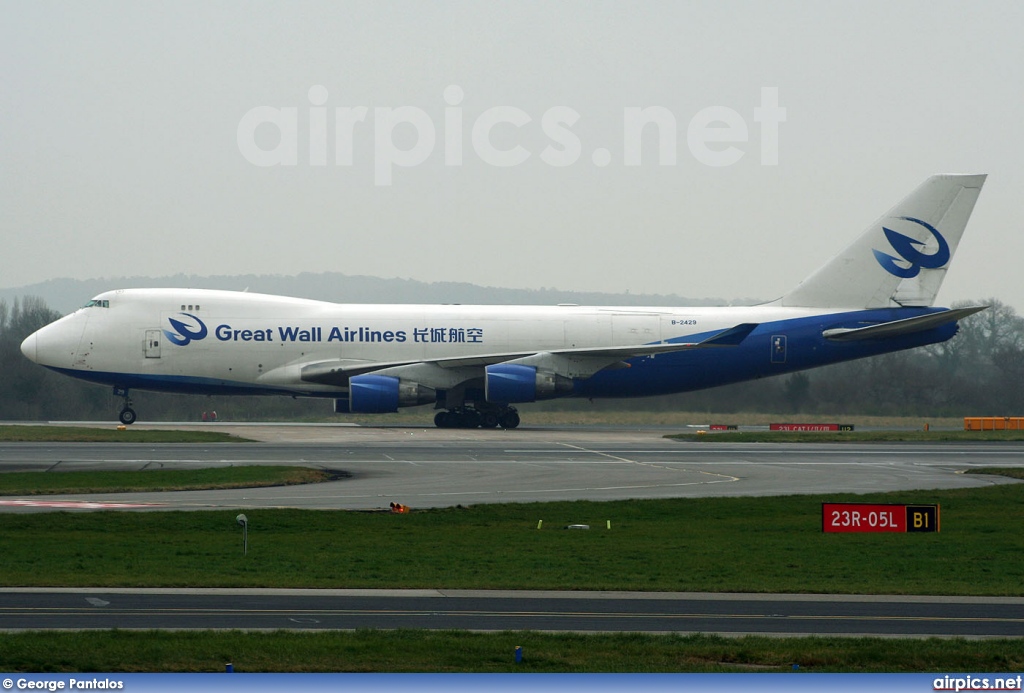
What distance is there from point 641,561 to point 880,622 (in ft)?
18.5

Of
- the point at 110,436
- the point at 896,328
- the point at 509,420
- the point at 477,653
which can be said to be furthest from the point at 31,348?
the point at 477,653

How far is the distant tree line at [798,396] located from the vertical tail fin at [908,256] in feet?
19.3

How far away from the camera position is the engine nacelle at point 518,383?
5075cm

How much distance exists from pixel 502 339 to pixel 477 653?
4049 cm

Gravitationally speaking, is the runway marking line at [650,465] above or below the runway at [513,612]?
above

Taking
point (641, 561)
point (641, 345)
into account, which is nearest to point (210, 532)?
point (641, 561)

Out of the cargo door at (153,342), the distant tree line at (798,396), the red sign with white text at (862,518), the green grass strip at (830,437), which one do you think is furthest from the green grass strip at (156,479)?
the distant tree line at (798,396)

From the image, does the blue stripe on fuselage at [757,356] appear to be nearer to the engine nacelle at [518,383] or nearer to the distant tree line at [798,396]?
the engine nacelle at [518,383]

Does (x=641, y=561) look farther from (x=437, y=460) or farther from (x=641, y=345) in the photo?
(x=641, y=345)

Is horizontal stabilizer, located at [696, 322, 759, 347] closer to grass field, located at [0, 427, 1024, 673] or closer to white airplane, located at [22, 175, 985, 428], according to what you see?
white airplane, located at [22, 175, 985, 428]

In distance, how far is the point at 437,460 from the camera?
37312 mm

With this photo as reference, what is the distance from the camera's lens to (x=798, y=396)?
195 feet

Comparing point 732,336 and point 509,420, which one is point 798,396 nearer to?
point 732,336

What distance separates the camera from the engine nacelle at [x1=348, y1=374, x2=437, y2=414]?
49.9 m
